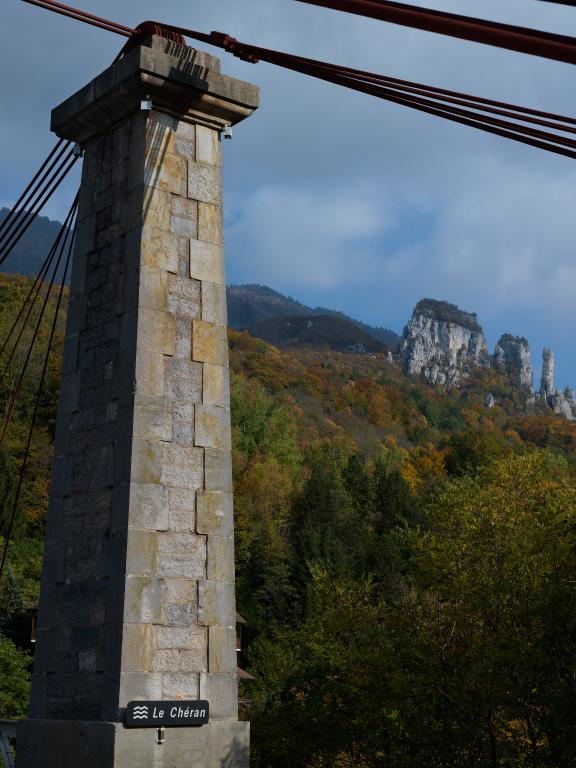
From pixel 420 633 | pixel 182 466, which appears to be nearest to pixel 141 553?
pixel 182 466

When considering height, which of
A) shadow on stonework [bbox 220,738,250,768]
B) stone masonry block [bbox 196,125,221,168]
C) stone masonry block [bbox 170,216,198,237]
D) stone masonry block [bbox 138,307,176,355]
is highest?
stone masonry block [bbox 196,125,221,168]

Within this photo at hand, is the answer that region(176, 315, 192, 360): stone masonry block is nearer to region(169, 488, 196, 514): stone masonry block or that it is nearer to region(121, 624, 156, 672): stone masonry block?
region(169, 488, 196, 514): stone masonry block

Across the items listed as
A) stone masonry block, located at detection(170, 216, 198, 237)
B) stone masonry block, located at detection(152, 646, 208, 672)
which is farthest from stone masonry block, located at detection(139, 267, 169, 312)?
stone masonry block, located at detection(152, 646, 208, 672)

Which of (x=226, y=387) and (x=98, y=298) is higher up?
(x=98, y=298)

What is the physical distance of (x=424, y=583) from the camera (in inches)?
869

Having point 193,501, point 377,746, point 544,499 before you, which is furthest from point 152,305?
point 544,499

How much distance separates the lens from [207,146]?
32.7 feet

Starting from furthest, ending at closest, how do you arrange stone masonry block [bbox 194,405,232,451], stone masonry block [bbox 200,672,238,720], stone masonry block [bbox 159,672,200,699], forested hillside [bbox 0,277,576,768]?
forested hillside [bbox 0,277,576,768]
stone masonry block [bbox 194,405,232,451]
stone masonry block [bbox 200,672,238,720]
stone masonry block [bbox 159,672,200,699]

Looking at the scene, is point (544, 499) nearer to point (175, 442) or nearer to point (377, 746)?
point (377, 746)

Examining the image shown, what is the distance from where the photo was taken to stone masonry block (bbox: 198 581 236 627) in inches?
352

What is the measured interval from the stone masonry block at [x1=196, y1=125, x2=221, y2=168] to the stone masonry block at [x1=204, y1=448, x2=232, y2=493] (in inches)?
107

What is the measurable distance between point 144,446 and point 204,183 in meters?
2.61

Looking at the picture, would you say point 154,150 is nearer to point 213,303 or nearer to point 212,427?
point 213,303

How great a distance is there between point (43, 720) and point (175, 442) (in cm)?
261
